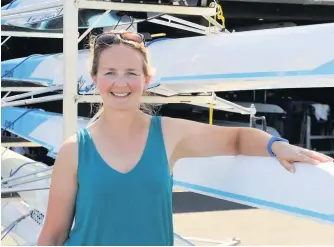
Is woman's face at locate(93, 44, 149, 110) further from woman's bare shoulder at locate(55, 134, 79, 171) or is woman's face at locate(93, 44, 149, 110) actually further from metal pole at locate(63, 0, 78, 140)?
metal pole at locate(63, 0, 78, 140)

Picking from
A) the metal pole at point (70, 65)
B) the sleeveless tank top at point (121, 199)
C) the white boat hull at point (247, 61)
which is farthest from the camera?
the metal pole at point (70, 65)

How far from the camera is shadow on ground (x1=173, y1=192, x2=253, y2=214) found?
6648 mm

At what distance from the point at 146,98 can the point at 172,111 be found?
7.45 metres

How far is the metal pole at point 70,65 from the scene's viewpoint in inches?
123

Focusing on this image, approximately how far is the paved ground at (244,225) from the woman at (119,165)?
11.6 ft

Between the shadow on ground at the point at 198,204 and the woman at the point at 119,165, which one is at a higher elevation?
the woman at the point at 119,165

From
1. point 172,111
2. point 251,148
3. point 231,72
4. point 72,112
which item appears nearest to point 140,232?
point 251,148

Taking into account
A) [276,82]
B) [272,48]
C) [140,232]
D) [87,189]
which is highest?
[272,48]

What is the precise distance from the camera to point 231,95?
11867 millimetres

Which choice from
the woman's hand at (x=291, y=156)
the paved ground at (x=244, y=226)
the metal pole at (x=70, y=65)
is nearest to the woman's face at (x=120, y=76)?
the woman's hand at (x=291, y=156)

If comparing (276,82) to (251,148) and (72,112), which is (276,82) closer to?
(251,148)

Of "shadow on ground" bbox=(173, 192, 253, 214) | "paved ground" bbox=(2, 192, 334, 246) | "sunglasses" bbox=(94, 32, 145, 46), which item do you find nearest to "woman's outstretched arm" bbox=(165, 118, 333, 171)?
"sunglasses" bbox=(94, 32, 145, 46)

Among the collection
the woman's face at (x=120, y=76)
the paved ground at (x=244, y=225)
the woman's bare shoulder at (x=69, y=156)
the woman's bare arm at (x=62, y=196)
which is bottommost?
the paved ground at (x=244, y=225)

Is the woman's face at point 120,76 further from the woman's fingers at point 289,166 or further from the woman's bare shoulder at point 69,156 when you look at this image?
the woman's fingers at point 289,166
